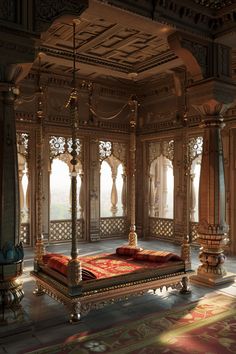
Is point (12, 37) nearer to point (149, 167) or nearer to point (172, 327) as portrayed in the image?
point (172, 327)

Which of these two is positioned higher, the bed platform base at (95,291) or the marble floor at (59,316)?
the bed platform base at (95,291)

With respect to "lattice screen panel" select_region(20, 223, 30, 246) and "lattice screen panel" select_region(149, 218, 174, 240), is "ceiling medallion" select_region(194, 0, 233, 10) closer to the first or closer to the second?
"lattice screen panel" select_region(149, 218, 174, 240)

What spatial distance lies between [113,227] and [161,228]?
1182 millimetres

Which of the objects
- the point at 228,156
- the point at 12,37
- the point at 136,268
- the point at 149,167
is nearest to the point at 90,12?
the point at 12,37

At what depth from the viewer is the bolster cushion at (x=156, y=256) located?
184 inches

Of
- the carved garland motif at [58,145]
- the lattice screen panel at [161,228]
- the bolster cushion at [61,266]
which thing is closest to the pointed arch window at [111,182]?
the lattice screen panel at [161,228]

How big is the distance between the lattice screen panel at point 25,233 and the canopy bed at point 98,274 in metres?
3.10

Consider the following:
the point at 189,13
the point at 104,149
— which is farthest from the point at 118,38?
the point at 104,149

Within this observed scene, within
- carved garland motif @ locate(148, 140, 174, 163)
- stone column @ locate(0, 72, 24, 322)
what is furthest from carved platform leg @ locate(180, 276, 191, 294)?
carved garland motif @ locate(148, 140, 174, 163)

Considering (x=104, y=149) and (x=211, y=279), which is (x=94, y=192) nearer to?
(x=104, y=149)

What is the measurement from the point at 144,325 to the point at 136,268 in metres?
0.84

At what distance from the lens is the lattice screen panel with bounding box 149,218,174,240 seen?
28.0 ft

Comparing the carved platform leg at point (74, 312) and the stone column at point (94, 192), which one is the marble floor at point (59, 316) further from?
the stone column at point (94, 192)

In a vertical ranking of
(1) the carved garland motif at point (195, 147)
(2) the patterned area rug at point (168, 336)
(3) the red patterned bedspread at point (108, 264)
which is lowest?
(2) the patterned area rug at point (168, 336)
